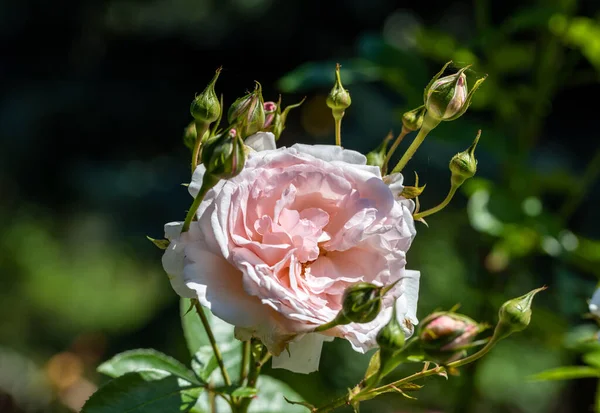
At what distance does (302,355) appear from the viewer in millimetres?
458

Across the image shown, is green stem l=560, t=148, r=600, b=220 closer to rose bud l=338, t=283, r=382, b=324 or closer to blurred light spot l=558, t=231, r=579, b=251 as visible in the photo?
blurred light spot l=558, t=231, r=579, b=251

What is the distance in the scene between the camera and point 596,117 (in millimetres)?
2939

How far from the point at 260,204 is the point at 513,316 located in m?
0.17

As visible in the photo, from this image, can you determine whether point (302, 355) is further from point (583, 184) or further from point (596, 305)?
point (583, 184)

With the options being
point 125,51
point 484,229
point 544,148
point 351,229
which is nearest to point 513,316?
point 351,229

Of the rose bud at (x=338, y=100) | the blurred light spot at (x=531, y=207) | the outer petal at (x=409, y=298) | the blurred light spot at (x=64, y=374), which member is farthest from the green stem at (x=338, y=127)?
the blurred light spot at (x=64, y=374)

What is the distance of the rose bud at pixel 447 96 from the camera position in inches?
19.7

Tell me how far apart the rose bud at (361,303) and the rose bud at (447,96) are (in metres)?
0.14

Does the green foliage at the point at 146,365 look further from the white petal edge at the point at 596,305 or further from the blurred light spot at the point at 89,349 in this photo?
the blurred light spot at the point at 89,349

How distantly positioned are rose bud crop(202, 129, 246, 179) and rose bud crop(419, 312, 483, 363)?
0.44 ft

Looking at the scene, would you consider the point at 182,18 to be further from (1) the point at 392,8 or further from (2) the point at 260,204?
(2) the point at 260,204

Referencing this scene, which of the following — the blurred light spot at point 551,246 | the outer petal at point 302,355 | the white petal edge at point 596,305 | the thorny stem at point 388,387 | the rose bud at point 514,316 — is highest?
the outer petal at point 302,355

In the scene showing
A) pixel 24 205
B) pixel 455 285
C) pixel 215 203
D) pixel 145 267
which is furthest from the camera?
pixel 24 205

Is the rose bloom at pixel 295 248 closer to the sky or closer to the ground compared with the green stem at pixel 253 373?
closer to the sky
